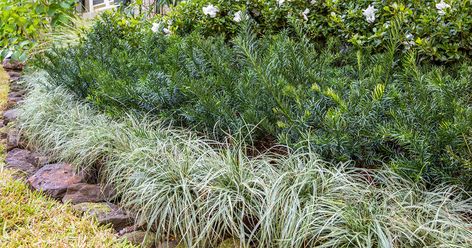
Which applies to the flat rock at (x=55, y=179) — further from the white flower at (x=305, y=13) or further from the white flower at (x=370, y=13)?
the white flower at (x=370, y=13)

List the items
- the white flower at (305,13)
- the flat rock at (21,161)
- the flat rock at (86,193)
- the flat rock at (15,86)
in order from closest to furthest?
the flat rock at (86,193) < the flat rock at (21,161) < the white flower at (305,13) < the flat rock at (15,86)

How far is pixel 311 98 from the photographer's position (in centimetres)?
223

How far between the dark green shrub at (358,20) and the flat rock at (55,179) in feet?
4.76

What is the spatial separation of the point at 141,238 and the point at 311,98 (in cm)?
113

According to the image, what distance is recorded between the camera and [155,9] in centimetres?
626

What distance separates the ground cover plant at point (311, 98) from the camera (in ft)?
6.09

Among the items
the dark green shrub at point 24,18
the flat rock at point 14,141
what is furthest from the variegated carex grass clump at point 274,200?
the dark green shrub at point 24,18

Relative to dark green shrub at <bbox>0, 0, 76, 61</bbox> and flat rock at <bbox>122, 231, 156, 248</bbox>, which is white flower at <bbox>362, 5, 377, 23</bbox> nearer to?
flat rock at <bbox>122, 231, 156, 248</bbox>

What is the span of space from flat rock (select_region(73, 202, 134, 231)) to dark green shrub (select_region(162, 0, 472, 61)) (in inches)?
53.9

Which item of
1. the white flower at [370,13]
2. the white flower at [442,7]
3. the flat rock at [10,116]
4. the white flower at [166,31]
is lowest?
the flat rock at [10,116]

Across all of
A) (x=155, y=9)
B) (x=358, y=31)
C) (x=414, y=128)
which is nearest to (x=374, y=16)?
(x=358, y=31)

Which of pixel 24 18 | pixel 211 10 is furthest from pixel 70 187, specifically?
pixel 24 18

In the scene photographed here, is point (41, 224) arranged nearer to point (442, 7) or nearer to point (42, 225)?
point (42, 225)

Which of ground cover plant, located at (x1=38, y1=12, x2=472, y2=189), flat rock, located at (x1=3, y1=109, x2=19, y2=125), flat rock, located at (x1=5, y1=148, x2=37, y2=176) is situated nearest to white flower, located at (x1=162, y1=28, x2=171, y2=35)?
ground cover plant, located at (x1=38, y1=12, x2=472, y2=189)
